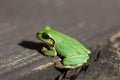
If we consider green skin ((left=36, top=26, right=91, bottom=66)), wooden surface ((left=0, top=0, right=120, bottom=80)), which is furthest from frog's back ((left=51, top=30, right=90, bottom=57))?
wooden surface ((left=0, top=0, right=120, bottom=80))

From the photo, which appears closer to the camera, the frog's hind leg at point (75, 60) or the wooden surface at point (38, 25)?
the wooden surface at point (38, 25)

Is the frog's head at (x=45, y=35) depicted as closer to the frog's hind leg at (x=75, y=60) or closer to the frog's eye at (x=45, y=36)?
the frog's eye at (x=45, y=36)

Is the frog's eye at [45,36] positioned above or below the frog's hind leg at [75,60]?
above

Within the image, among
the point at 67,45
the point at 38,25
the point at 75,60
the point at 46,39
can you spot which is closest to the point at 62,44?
the point at 67,45

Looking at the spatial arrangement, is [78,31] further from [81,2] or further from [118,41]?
[81,2]

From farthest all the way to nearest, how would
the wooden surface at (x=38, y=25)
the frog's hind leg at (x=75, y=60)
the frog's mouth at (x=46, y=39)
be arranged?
the frog's mouth at (x=46, y=39), the frog's hind leg at (x=75, y=60), the wooden surface at (x=38, y=25)

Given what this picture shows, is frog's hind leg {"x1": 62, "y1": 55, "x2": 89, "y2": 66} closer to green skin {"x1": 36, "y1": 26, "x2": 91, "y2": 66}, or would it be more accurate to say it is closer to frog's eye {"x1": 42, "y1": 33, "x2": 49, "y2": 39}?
green skin {"x1": 36, "y1": 26, "x2": 91, "y2": 66}

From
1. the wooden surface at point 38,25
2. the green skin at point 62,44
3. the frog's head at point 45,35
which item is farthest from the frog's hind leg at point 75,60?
the frog's head at point 45,35
